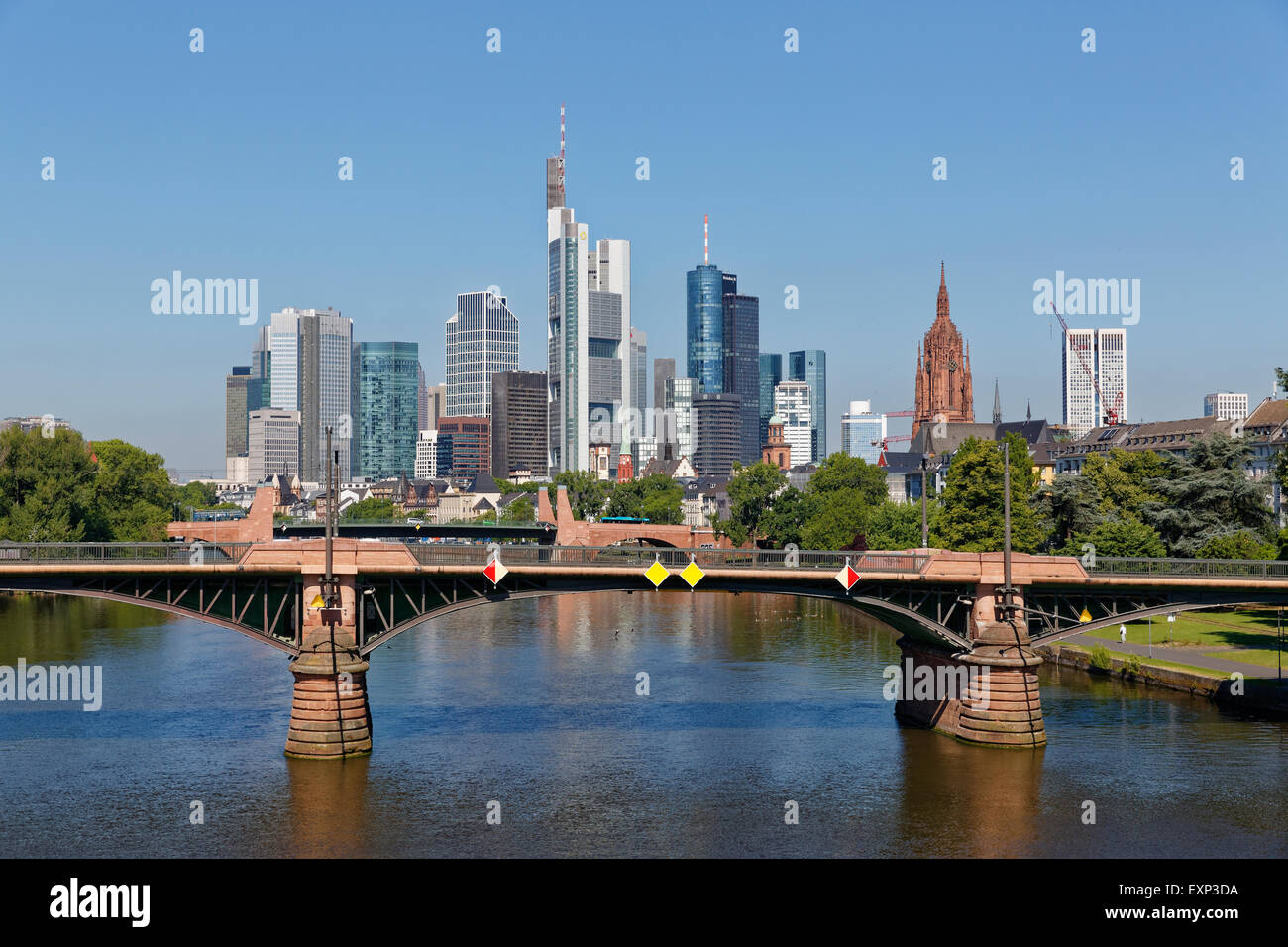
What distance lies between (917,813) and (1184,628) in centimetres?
5412

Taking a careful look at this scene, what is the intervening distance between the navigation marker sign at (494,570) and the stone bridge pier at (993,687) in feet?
72.3

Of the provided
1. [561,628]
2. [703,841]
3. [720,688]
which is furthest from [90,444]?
[703,841]

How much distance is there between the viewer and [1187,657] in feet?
271

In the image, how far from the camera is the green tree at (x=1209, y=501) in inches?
4245

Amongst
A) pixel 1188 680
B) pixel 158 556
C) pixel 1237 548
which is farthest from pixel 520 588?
pixel 1237 548

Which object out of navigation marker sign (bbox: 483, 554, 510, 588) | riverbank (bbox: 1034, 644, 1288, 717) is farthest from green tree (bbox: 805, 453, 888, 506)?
navigation marker sign (bbox: 483, 554, 510, 588)

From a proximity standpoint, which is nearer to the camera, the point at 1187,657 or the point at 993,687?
the point at 993,687

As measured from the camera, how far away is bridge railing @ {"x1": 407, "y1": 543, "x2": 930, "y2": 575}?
6381 cm

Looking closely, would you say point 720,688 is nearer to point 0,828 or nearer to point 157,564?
point 157,564

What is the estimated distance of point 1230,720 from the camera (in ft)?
221

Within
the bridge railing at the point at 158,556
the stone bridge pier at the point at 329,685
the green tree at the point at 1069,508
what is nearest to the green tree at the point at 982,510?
the green tree at the point at 1069,508

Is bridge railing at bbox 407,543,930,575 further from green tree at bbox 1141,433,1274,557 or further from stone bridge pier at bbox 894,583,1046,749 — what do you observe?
green tree at bbox 1141,433,1274,557

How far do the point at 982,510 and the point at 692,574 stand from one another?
56210 millimetres

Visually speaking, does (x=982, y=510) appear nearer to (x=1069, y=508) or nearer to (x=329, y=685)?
(x=1069, y=508)
